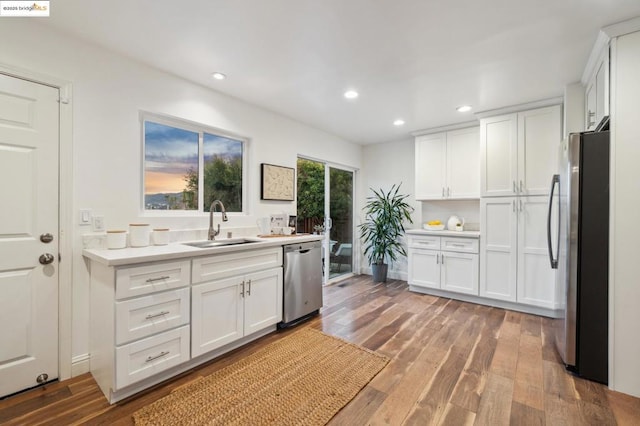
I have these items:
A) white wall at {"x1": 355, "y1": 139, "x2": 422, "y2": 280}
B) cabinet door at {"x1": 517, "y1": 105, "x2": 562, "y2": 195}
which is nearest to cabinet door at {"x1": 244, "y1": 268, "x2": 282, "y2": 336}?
white wall at {"x1": 355, "y1": 139, "x2": 422, "y2": 280}

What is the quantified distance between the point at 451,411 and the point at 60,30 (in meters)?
3.70

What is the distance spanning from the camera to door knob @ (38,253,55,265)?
1.96m

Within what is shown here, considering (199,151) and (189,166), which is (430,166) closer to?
(199,151)

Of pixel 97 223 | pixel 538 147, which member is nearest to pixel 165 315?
pixel 97 223

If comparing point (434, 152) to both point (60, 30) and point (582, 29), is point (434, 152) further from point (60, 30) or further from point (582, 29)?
point (60, 30)

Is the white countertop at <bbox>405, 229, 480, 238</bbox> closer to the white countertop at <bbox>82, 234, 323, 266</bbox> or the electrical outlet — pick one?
the white countertop at <bbox>82, 234, 323, 266</bbox>

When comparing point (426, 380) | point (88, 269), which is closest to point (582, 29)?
point (426, 380)

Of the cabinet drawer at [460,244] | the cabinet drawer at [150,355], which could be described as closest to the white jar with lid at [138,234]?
the cabinet drawer at [150,355]

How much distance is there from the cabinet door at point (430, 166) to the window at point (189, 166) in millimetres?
2748

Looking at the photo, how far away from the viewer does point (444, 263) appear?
4.00 m

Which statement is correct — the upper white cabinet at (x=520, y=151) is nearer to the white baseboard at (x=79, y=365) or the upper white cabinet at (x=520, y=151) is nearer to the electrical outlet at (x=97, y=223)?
the electrical outlet at (x=97, y=223)

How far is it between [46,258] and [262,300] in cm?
162

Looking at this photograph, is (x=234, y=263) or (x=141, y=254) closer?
(x=141, y=254)

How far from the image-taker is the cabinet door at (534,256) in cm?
329
